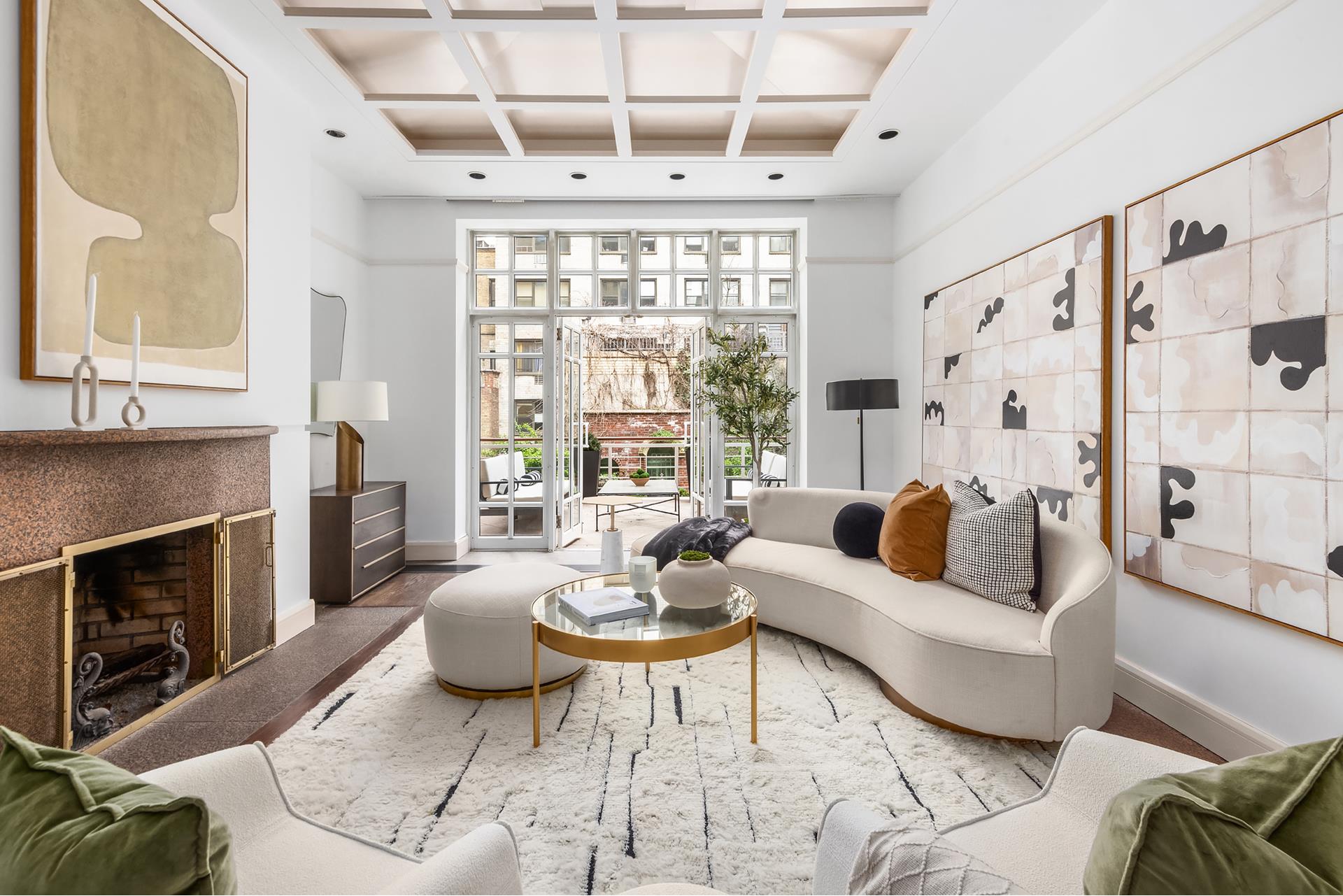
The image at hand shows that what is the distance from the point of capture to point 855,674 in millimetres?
2711

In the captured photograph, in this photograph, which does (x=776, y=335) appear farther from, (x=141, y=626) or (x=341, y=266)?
(x=141, y=626)

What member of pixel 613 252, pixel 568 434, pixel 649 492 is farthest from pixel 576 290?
pixel 649 492

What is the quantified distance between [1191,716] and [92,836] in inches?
118

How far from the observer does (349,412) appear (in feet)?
12.6

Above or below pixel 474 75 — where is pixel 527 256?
below

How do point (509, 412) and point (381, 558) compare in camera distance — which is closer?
point (381, 558)

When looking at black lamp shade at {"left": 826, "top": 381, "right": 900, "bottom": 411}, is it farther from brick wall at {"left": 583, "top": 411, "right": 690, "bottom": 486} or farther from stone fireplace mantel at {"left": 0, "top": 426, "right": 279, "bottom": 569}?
brick wall at {"left": 583, "top": 411, "right": 690, "bottom": 486}

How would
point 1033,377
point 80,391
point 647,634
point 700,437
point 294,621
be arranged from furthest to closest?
point 700,437 < point 294,621 < point 1033,377 < point 647,634 < point 80,391

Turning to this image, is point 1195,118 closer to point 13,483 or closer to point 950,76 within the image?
point 950,76

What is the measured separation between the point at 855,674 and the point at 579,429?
384 cm

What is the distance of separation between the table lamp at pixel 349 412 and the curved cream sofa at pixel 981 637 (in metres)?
2.76

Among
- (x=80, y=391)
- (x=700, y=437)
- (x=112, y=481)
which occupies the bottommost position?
(x=112, y=481)

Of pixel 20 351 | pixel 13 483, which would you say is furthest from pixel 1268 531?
pixel 20 351

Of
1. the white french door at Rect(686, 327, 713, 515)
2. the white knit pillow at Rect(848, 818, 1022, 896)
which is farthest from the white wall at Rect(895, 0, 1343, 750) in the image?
the white french door at Rect(686, 327, 713, 515)
